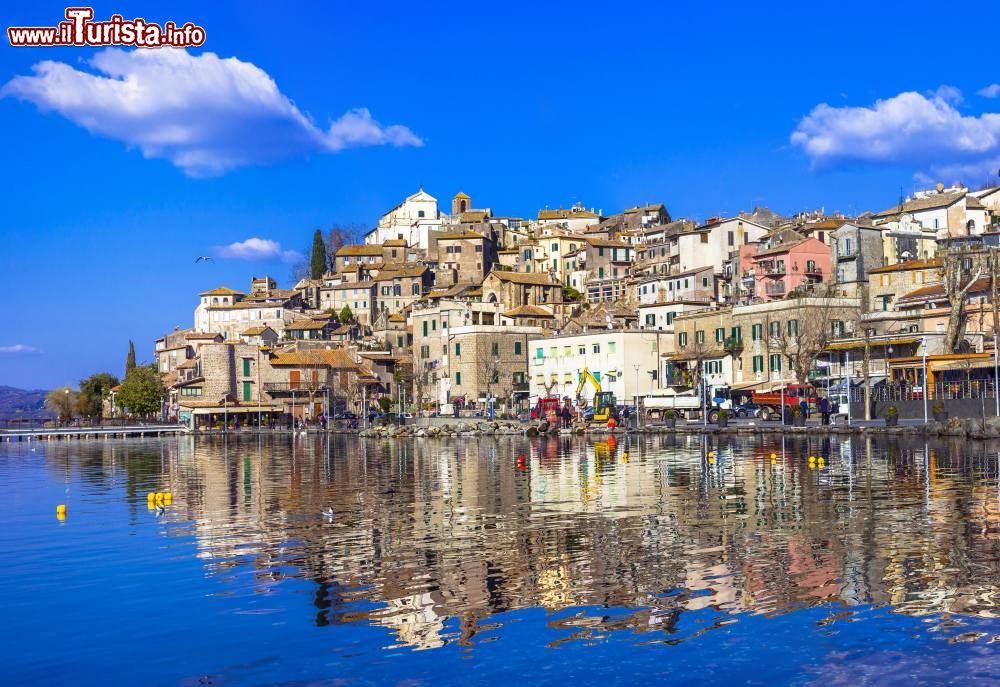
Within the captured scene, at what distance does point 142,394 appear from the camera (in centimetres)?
11644

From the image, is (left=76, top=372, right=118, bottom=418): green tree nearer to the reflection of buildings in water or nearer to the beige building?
the beige building

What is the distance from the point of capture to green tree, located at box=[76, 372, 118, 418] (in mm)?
139375

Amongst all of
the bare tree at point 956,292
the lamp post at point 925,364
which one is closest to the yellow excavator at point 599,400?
the lamp post at point 925,364

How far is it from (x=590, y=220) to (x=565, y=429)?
77980 mm

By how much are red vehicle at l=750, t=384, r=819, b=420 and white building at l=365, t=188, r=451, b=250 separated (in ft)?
288

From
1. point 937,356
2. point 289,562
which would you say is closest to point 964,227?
point 937,356

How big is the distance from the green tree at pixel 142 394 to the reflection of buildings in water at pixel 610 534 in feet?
255

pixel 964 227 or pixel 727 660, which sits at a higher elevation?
pixel 964 227

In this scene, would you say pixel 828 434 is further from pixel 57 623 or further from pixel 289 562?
Result: pixel 57 623

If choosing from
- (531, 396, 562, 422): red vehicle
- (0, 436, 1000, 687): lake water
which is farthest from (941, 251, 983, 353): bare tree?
(0, 436, 1000, 687): lake water

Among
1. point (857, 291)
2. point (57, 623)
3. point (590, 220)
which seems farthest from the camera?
point (590, 220)

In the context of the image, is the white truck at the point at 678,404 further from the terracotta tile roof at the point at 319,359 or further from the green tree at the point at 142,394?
the green tree at the point at 142,394

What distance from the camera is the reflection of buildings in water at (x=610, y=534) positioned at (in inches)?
607

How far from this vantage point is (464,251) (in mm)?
129000
